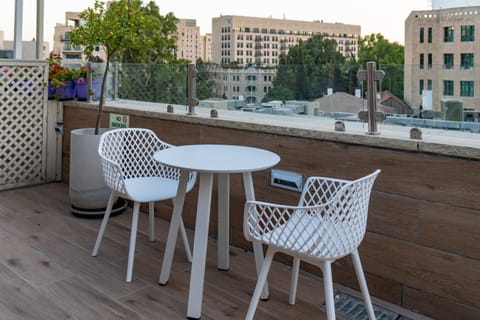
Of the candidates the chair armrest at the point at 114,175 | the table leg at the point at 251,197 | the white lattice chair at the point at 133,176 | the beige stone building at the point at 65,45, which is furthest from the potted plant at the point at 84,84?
the table leg at the point at 251,197

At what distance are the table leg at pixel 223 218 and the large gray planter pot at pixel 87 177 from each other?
126 cm

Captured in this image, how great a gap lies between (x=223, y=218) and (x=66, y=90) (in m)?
2.51

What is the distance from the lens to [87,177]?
3.31 metres

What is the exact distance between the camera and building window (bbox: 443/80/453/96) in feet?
6.68

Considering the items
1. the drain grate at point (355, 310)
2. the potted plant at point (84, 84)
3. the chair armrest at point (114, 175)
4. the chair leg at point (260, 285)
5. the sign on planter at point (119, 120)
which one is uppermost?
the potted plant at point (84, 84)

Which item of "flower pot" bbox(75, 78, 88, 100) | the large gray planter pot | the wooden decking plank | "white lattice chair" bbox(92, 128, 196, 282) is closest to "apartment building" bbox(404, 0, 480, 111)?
"white lattice chair" bbox(92, 128, 196, 282)

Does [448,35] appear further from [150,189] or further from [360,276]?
[150,189]

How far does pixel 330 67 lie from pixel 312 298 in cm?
122

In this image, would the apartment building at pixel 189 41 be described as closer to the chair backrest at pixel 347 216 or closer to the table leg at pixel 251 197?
the table leg at pixel 251 197

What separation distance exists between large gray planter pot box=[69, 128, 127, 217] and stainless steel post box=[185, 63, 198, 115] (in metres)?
0.75

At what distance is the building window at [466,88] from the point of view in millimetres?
Answer: 2004

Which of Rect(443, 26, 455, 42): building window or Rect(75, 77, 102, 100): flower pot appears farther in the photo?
Rect(75, 77, 102, 100): flower pot

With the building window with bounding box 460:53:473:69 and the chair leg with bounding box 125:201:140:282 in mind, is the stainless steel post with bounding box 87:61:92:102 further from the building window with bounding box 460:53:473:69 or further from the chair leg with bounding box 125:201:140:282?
the building window with bounding box 460:53:473:69

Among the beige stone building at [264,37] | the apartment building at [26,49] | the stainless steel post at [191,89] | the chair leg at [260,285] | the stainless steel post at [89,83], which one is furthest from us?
the apartment building at [26,49]
